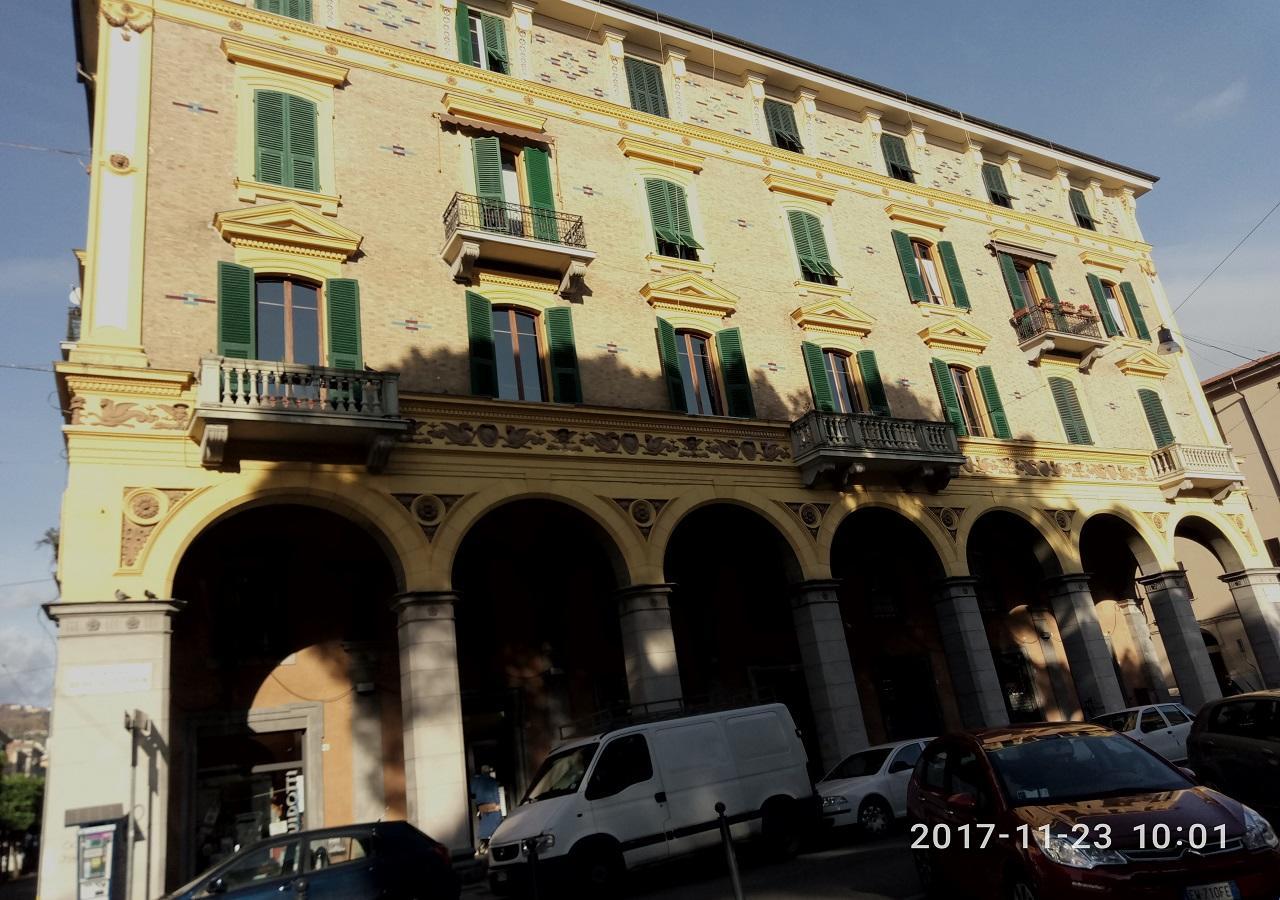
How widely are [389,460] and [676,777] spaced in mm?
7279

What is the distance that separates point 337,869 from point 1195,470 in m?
25.1

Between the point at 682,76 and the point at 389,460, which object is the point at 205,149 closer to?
the point at 389,460

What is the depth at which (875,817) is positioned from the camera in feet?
45.8

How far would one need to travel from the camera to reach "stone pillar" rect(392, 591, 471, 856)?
525 inches

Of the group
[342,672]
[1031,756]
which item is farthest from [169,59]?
[1031,756]

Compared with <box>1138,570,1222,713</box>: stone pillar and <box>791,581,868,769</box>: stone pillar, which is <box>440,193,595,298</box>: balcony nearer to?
<box>791,581,868,769</box>: stone pillar

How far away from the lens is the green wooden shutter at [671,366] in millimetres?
18984

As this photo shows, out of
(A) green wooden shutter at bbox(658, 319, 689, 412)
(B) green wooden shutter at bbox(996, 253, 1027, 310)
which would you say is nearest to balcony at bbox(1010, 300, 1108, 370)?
(B) green wooden shutter at bbox(996, 253, 1027, 310)

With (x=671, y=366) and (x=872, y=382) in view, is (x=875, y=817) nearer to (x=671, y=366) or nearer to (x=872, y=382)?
(x=671, y=366)

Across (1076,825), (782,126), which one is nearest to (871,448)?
(782,126)

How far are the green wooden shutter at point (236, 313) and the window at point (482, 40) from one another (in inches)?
319

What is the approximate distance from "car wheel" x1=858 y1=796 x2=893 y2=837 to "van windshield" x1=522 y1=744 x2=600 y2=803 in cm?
501

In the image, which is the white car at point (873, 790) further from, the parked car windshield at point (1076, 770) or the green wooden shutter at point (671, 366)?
the green wooden shutter at point (671, 366)

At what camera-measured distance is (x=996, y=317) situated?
1013 inches
